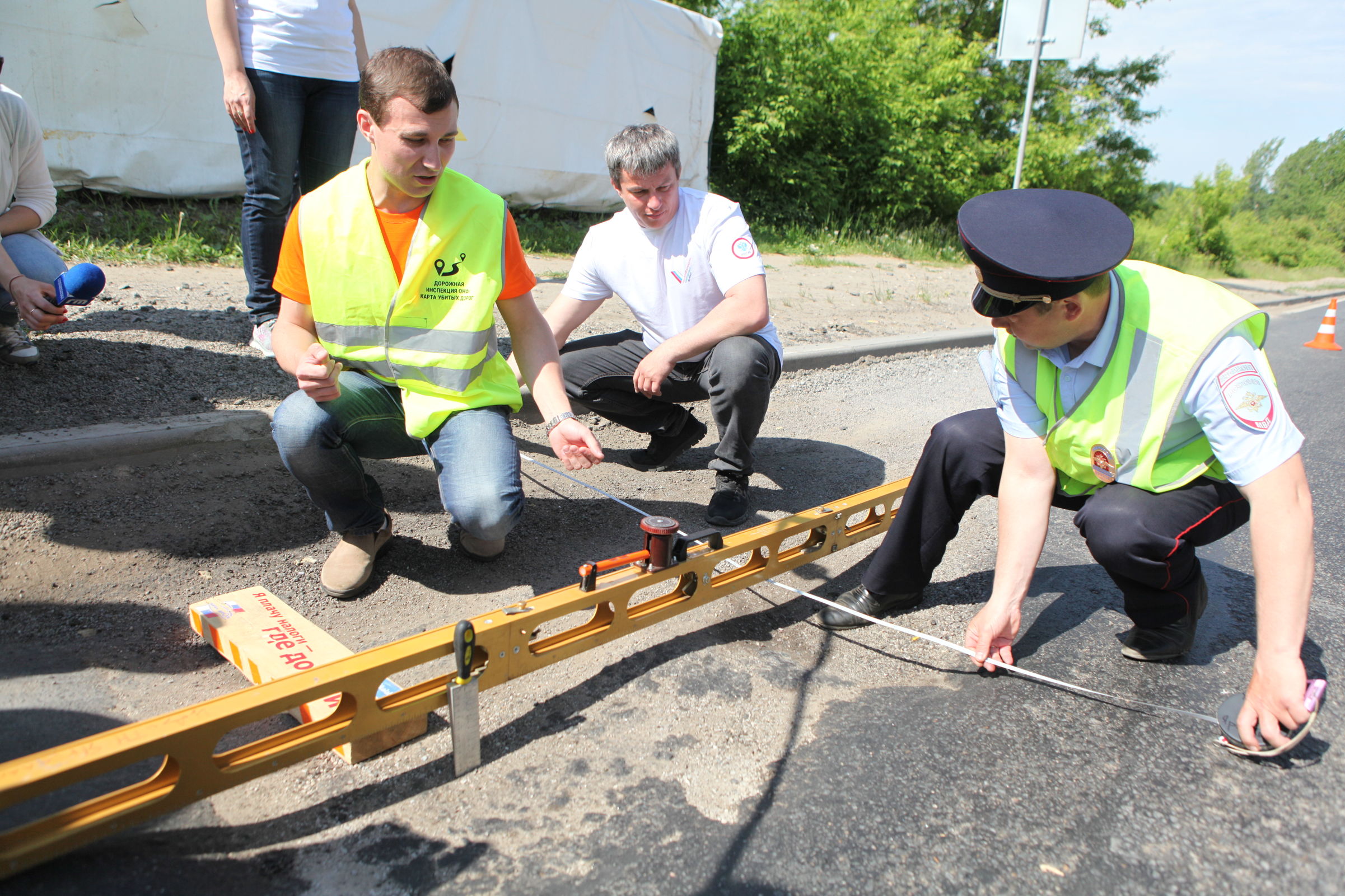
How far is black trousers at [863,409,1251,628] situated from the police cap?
57 cm

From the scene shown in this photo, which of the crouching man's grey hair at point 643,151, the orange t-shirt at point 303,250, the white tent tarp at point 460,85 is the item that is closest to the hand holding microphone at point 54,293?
the orange t-shirt at point 303,250

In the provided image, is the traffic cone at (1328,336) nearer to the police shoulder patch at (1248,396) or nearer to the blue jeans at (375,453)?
the police shoulder patch at (1248,396)

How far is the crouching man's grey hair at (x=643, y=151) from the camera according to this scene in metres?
3.29

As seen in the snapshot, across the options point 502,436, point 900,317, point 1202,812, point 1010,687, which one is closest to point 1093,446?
point 1010,687

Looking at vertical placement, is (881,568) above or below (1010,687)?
above

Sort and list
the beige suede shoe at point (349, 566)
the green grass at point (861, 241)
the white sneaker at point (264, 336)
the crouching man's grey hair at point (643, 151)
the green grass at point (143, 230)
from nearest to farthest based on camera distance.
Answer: the beige suede shoe at point (349, 566)
the crouching man's grey hair at point (643, 151)
the white sneaker at point (264, 336)
the green grass at point (143, 230)
the green grass at point (861, 241)

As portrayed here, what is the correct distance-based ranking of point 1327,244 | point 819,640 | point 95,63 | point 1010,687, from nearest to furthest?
point 1010,687, point 819,640, point 95,63, point 1327,244

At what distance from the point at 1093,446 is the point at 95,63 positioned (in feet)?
25.1

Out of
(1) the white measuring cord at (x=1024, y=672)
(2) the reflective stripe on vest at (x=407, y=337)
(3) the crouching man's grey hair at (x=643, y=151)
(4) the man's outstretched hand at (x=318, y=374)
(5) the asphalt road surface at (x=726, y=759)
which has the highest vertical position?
(3) the crouching man's grey hair at (x=643, y=151)

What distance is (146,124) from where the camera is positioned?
270 inches

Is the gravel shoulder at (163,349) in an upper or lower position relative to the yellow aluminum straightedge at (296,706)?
upper

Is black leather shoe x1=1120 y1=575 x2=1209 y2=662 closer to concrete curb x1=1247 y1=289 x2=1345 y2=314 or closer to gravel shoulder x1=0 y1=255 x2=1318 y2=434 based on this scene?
gravel shoulder x1=0 y1=255 x2=1318 y2=434

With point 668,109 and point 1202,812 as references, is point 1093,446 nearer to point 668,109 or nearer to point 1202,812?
point 1202,812

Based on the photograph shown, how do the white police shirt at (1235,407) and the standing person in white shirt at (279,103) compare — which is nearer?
the white police shirt at (1235,407)
